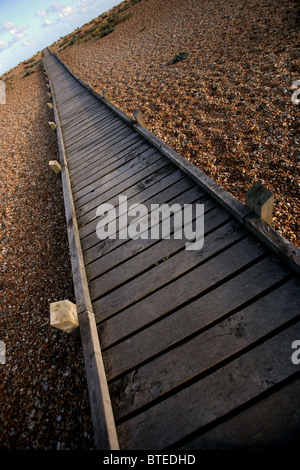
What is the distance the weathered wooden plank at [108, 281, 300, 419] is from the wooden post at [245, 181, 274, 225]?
0.76m

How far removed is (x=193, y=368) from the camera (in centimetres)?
193

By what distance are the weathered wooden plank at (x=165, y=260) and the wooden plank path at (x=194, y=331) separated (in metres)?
0.01

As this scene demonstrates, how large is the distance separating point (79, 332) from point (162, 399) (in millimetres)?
1061

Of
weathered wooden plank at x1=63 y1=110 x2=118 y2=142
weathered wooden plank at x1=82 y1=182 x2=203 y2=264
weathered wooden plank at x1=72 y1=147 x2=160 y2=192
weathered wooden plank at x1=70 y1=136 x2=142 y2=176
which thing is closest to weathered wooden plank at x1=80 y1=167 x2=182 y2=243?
weathered wooden plank at x1=82 y1=182 x2=203 y2=264

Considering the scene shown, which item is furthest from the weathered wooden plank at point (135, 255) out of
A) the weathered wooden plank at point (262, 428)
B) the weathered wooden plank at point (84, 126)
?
the weathered wooden plank at point (84, 126)

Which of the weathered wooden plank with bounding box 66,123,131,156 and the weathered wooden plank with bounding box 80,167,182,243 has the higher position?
the weathered wooden plank with bounding box 66,123,131,156

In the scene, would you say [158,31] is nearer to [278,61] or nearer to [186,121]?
[278,61]

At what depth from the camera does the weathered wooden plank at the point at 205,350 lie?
1.91 meters

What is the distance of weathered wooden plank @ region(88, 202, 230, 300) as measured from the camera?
265 centimetres

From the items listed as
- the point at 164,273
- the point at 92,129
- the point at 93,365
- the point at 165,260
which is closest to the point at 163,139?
the point at 92,129

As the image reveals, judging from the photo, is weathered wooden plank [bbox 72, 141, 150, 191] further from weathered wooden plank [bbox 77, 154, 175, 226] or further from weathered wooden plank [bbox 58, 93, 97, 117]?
weathered wooden plank [bbox 58, 93, 97, 117]

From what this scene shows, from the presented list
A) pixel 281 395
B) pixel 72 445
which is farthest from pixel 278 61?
pixel 72 445

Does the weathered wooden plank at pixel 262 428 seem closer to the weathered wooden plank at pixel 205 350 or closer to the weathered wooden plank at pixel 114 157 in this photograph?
the weathered wooden plank at pixel 205 350

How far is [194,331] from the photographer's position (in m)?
2.12
